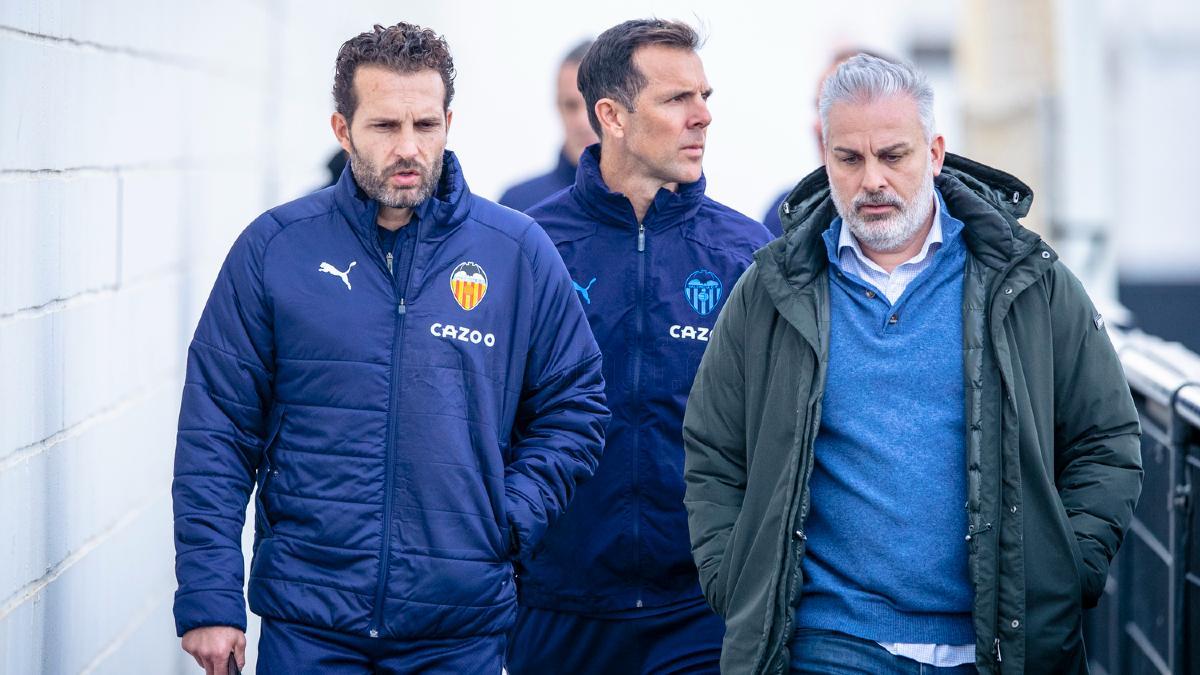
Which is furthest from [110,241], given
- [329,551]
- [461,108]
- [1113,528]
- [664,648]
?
[461,108]

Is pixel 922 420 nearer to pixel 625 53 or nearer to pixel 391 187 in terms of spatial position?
pixel 391 187

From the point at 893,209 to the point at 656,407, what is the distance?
1195mm

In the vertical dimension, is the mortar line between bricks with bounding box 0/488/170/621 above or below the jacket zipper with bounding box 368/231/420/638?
below

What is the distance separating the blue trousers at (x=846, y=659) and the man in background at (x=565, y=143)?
11.3ft

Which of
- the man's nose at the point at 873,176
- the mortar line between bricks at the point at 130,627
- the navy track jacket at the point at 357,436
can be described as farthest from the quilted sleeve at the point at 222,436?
the man's nose at the point at 873,176

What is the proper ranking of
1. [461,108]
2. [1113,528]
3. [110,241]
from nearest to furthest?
1. [1113,528]
2. [110,241]
3. [461,108]

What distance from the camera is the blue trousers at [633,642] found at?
4.89m

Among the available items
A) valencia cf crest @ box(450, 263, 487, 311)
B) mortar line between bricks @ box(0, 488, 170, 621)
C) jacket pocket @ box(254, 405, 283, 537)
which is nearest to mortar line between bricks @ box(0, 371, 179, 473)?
mortar line between bricks @ box(0, 488, 170, 621)

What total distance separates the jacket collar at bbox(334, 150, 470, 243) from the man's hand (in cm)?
92

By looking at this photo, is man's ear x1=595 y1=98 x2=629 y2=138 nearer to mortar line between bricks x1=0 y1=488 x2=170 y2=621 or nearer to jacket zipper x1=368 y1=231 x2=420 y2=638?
jacket zipper x1=368 y1=231 x2=420 y2=638

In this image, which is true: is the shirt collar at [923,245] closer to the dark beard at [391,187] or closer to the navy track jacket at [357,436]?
the navy track jacket at [357,436]

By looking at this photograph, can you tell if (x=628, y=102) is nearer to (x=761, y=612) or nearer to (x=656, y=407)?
(x=656, y=407)

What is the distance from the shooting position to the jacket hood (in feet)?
12.5

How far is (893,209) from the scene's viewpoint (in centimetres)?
389
